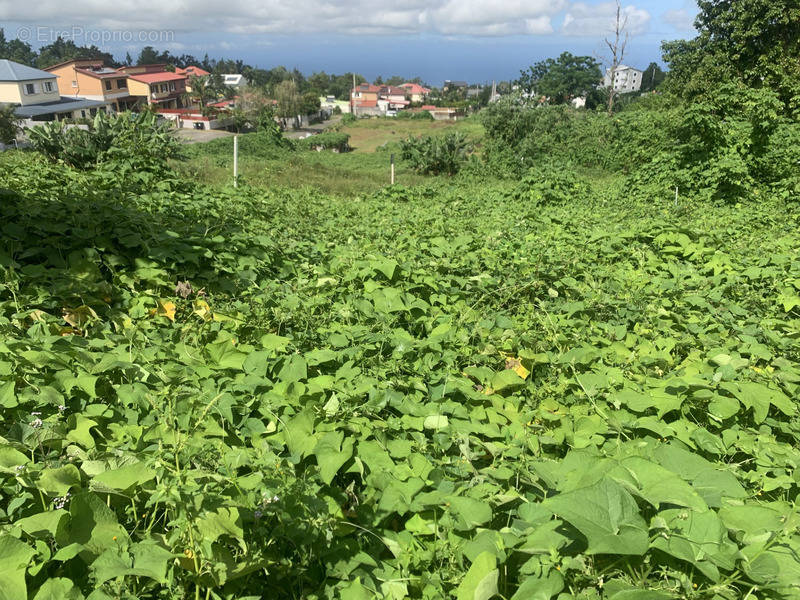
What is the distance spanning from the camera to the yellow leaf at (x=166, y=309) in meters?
3.50

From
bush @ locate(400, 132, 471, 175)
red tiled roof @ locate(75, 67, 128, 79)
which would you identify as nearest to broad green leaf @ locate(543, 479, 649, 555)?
bush @ locate(400, 132, 471, 175)

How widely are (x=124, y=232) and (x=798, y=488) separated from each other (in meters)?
4.50

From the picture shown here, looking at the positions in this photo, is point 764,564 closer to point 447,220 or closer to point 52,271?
point 52,271

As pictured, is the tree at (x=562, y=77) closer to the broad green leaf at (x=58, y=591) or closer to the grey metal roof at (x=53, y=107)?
the grey metal roof at (x=53, y=107)

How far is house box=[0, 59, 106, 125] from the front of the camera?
43781 millimetres

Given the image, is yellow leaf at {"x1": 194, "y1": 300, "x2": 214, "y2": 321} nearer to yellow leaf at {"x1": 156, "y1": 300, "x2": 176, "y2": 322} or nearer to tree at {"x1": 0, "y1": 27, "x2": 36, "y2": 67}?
yellow leaf at {"x1": 156, "y1": 300, "x2": 176, "y2": 322}

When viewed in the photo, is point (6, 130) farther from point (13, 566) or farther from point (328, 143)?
point (13, 566)

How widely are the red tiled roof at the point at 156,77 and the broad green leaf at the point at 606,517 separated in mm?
72334

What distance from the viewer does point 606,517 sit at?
1.47 metres

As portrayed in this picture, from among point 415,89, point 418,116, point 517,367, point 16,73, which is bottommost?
point 517,367

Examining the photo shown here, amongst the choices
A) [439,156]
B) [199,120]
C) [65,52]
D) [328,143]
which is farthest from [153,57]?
[439,156]

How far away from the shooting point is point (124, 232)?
13.8 ft

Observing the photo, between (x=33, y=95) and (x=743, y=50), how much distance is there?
2077 inches

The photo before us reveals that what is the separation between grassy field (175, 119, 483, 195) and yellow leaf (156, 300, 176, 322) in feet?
16.8
